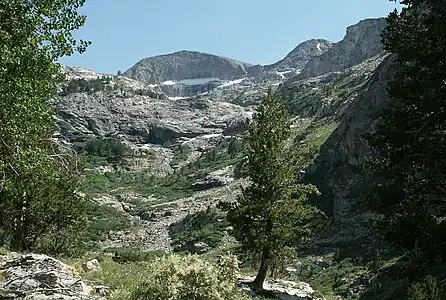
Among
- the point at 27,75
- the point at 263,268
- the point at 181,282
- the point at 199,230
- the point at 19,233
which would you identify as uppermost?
the point at 27,75

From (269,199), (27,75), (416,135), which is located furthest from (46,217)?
(416,135)

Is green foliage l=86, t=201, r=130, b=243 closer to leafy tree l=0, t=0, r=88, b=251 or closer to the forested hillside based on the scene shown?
Answer: the forested hillside

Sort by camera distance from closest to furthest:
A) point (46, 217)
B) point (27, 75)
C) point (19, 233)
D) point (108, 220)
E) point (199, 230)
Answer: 1. point (27, 75)
2. point (19, 233)
3. point (46, 217)
4. point (199, 230)
5. point (108, 220)

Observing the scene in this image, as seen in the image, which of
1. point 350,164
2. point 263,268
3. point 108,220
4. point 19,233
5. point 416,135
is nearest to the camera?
point 416,135

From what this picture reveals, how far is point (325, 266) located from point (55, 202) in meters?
30.8

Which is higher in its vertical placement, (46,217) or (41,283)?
(41,283)

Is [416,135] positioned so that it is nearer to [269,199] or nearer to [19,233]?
[269,199]

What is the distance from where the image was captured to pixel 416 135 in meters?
15.5

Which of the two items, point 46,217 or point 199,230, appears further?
point 199,230

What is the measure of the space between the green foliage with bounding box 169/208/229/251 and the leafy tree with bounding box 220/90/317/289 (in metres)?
59.9

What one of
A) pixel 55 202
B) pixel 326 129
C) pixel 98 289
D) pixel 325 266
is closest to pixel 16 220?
pixel 55 202

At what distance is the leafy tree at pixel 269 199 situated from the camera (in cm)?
2272

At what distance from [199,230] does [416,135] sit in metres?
83.4

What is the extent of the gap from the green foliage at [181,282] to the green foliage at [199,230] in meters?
72.9
